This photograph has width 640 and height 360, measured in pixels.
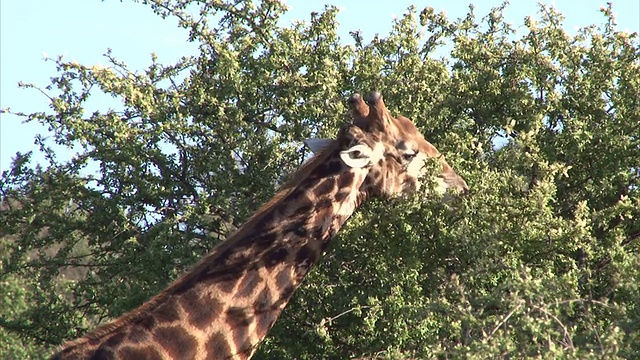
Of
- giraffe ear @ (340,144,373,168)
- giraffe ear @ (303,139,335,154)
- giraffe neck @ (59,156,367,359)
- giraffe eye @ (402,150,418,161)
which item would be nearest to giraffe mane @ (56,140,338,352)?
giraffe neck @ (59,156,367,359)

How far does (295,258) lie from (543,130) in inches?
169

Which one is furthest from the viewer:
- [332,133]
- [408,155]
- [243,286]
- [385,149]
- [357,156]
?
[332,133]

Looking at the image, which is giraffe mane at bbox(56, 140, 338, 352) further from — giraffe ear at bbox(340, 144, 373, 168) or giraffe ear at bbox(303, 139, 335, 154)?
giraffe ear at bbox(340, 144, 373, 168)

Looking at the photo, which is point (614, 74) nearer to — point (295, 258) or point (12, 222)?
point (295, 258)

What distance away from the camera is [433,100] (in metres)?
11.4

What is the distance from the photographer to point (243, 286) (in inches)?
322

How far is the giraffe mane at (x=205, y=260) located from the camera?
765cm

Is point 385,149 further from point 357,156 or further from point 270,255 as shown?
point 270,255

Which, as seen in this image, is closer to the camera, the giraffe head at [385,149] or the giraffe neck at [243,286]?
the giraffe neck at [243,286]

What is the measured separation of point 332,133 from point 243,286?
343cm

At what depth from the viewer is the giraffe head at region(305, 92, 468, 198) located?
30.3 feet

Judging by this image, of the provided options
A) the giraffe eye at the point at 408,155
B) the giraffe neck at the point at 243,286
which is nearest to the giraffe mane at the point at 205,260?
the giraffe neck at the point at 243,286

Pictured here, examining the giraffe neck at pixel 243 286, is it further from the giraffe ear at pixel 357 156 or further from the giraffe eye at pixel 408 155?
the giraffe eye at pixel 408 155

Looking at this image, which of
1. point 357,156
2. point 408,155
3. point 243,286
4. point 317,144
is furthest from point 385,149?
point 243,286
